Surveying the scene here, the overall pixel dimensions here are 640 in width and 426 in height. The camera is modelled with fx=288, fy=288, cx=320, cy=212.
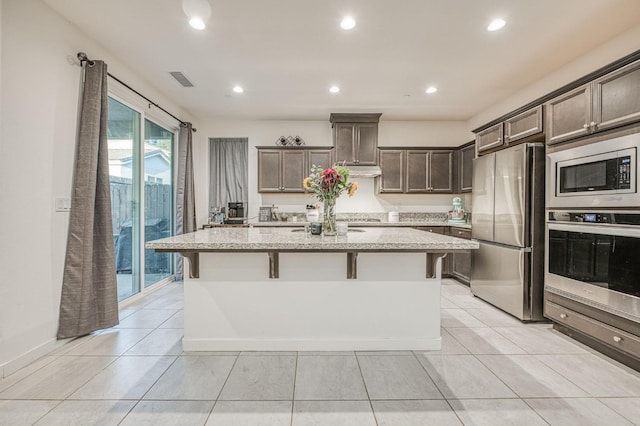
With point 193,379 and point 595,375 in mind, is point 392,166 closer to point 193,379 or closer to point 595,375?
point 595,375

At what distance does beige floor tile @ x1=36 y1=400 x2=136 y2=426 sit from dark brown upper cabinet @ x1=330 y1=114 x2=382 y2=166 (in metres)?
3.99

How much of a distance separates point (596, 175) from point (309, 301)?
8.12 feet

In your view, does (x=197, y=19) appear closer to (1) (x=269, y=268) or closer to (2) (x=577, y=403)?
(1) (x=269, y=268)

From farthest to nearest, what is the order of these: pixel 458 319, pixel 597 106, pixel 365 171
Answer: pixel 365 171, pixel 458 319, pixel 597 106

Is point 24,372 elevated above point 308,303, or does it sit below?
below

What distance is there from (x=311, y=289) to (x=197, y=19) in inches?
94.7

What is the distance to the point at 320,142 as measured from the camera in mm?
5199

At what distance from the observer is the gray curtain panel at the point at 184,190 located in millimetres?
4422

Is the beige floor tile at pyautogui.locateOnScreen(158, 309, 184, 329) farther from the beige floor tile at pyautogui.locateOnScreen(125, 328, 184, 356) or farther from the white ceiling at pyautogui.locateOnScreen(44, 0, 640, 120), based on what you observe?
the white ceiling at pyautogui.locateOnScreen(44, 0, 640, 120)

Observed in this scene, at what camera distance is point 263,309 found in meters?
2.29

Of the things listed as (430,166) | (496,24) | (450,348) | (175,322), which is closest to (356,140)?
(430,166)

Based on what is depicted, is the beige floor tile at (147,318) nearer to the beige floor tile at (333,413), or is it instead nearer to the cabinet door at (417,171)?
the beige floor tile at (333,413)

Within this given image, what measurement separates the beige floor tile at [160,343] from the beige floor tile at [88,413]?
0.58 meters

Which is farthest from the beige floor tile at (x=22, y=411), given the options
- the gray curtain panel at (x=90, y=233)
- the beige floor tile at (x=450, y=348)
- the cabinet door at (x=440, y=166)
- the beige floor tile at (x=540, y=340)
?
the cabinet door at (x=440, y=166)
